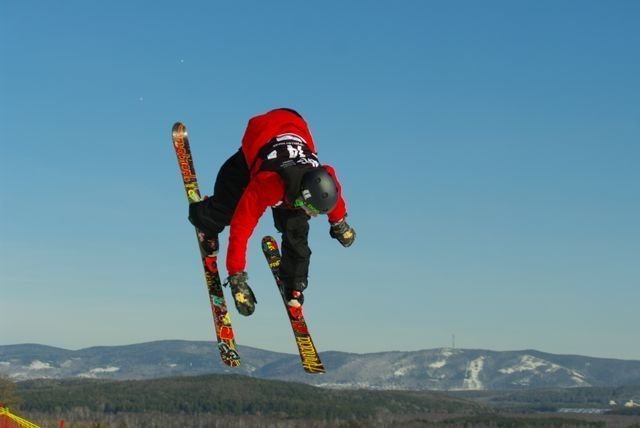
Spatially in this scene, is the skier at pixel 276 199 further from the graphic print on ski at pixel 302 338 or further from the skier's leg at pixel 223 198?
the graphic print on ski at pixel 302 338

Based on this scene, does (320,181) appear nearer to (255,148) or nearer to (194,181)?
(255,148)

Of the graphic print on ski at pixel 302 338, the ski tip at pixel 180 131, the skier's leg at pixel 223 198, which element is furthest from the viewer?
the ski tip at pixel 180 131

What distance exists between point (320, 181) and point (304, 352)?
4.64 meters

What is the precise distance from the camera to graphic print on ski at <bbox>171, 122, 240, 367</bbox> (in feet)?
51.8

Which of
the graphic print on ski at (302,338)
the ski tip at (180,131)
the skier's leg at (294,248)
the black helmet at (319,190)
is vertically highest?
the ski tip at (180,131)

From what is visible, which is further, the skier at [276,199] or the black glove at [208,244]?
the black glove at [208,244]

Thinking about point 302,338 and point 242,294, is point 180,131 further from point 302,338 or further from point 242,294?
point 242,294

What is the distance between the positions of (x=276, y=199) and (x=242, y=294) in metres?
1.50

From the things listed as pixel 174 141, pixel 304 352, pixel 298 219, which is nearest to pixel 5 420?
pixel 174 141

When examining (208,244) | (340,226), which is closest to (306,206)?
(340,226)

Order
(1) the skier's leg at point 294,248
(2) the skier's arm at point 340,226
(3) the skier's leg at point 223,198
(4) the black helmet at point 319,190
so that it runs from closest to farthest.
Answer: (4) the black helmet at point 319,190 < (1) the skier's leg at point 294,248 < (3) the skier's leg at point 223,198 < (2) the skier's arm at point 340,226

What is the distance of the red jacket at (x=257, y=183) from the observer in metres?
12.5

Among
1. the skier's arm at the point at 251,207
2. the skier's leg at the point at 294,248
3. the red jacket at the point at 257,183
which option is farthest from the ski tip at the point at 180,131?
the skier's arm at the point at 251,207

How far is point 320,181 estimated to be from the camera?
39.9ft
